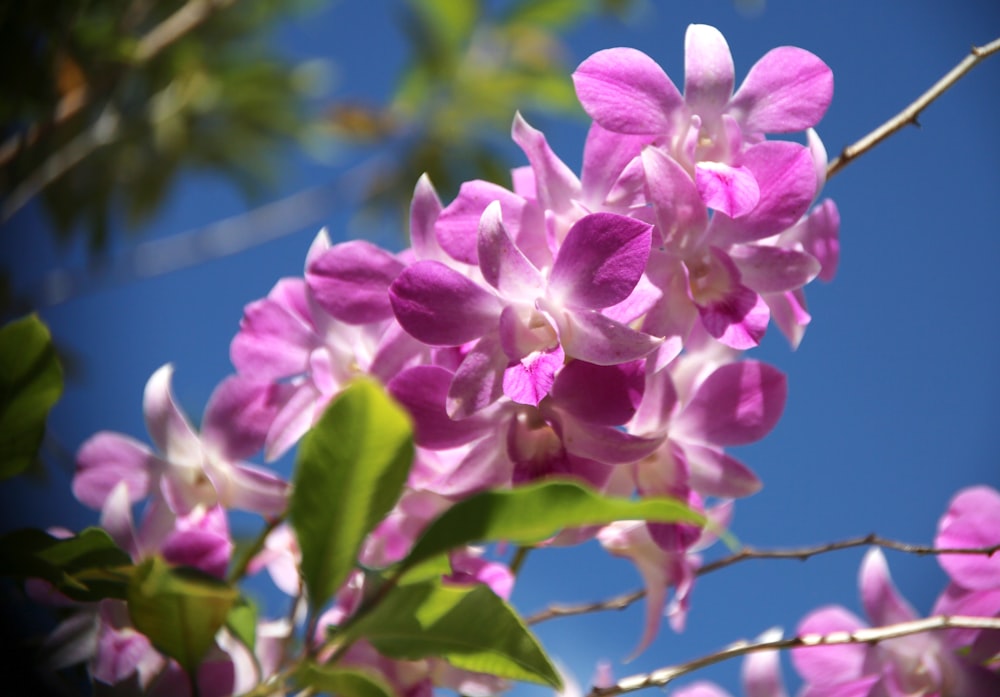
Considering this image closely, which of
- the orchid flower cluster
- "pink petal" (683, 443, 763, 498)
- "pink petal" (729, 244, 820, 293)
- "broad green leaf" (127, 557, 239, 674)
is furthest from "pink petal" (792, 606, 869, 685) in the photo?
"broad green leaf" (127, 557, 239, 674)

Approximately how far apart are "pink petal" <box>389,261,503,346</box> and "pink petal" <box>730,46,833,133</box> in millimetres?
164

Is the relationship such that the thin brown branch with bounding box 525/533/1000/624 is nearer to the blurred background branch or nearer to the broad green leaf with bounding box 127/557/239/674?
the broad green leaf with bounding box 127/557/239/674

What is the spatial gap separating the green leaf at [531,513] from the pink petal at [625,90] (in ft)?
0.66

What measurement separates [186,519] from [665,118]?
33 centimetres

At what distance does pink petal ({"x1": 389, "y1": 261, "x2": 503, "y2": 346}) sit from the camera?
0.37 m

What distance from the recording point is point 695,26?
42 cm

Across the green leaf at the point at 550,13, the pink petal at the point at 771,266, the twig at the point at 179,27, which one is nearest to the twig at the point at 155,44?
the twig at the point at 179,27

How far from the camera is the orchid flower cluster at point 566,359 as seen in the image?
37 cm

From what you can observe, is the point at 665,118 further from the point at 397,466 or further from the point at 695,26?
the point at 397,466

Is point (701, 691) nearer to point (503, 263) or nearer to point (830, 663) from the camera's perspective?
point (830, 663)

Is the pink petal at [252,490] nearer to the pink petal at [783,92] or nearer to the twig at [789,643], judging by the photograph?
the twig at [789,643]

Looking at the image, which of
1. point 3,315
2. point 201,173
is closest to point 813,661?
point 3,315

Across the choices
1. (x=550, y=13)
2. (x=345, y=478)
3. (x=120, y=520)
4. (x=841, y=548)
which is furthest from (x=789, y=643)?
(x=550, y=13)

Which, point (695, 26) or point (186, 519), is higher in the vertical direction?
point (695, 26)
